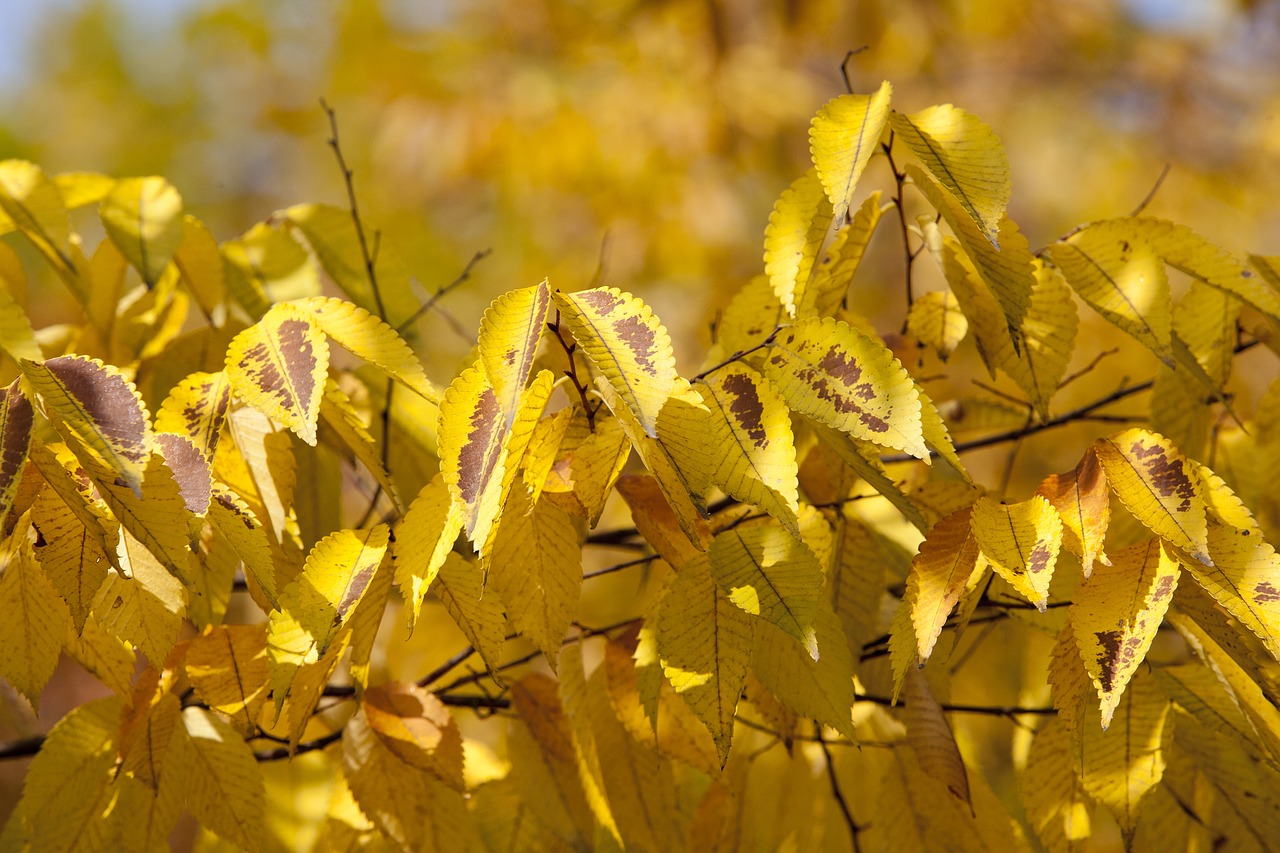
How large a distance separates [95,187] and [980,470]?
287cm

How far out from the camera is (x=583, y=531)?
0.78 m

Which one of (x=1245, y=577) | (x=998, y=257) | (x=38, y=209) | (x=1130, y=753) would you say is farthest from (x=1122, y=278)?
(x=38, y=209)

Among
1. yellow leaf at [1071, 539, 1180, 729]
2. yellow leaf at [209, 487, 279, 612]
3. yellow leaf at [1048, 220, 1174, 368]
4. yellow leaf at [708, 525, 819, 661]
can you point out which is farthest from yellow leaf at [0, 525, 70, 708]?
yellow leaf at [1048, 220, 1174, 368]

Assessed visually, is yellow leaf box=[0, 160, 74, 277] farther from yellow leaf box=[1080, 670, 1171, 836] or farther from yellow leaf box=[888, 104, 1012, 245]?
yellow leaf box=[1080, 670, 1171, 836]

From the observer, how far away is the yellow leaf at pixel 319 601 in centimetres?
58

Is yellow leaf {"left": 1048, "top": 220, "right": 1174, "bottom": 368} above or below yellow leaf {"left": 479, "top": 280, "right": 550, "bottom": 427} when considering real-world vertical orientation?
below

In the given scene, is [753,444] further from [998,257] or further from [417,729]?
[417,729]

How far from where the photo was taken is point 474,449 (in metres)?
0.55

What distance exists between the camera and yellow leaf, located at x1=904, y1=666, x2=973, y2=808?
2.31 ft

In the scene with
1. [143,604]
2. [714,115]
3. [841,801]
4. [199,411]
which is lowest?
[714,115]

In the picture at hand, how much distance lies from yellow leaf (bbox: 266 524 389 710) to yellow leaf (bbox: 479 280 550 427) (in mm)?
172

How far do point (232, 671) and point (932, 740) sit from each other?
0.55m

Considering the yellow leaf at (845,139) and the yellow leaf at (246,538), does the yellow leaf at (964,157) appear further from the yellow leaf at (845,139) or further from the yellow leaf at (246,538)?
the yellow leaf at (246,538)

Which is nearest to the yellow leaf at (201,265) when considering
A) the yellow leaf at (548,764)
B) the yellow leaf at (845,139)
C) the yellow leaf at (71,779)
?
the yellow leaf at (71,779)
